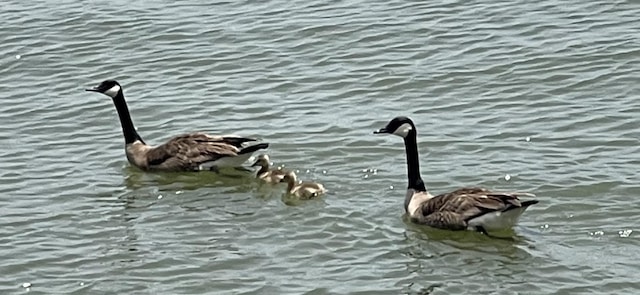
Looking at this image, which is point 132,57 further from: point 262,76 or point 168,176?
point 168,176

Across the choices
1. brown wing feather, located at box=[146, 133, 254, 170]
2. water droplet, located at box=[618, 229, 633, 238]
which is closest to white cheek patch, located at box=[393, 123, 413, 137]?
brown wing feather, located at box=[146, 133, 254, 170]

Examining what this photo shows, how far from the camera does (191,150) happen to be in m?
13.6

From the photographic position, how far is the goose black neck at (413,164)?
12.3 m

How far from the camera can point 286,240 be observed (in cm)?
1152

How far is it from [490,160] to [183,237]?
301cm

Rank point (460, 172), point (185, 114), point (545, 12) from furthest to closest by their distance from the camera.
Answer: point (545, 12) < point (185, 114) < point (460, 172)

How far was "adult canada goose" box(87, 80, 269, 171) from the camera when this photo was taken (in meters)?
13.5

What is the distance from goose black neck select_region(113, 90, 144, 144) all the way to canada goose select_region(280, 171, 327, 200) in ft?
7.13

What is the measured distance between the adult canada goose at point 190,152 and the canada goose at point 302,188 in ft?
2.36

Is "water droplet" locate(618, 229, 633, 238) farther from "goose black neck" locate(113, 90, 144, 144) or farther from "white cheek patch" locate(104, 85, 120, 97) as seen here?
"white cheek patch" locate(104, 85, 120, 97)

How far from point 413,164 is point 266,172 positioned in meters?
1.47

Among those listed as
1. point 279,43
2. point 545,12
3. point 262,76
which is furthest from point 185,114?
point 545,12

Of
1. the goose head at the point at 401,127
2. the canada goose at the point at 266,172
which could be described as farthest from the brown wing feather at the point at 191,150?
the goose head at the point at 401,127

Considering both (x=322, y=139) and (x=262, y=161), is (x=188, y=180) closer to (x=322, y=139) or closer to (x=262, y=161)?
(x=262, y=161)
